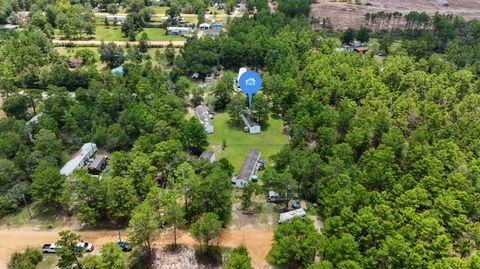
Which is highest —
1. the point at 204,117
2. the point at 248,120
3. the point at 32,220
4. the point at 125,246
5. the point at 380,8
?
the point at 380,8

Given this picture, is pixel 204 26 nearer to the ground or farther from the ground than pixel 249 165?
farther from the ground

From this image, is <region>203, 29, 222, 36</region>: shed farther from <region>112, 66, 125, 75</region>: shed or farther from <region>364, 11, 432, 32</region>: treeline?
<region>364, 11, 432, 32</region>: treeline

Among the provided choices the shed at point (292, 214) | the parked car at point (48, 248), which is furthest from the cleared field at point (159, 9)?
the shed at point (292, 214)

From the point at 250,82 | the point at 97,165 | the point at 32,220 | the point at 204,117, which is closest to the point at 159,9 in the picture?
the point at 250,82

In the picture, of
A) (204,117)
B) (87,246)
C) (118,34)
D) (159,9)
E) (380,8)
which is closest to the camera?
(87,246)

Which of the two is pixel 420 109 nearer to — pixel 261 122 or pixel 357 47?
pixel 261 122

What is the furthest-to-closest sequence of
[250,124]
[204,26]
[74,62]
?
[204,26] < [74,62] < [250,124]

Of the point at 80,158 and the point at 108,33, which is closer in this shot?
the point at 80,158

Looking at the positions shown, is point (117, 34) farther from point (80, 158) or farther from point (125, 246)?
point (125, 246)
